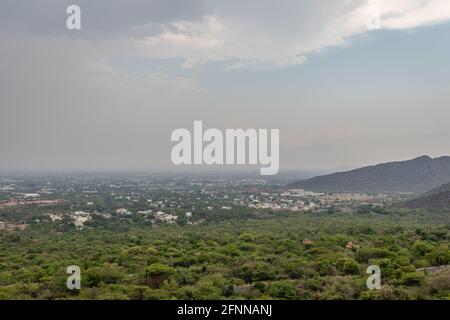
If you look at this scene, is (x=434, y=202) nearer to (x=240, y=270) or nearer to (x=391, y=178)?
(x=240, y=270)

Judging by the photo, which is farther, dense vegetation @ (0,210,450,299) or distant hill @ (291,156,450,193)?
distant hill @ (291,156,450,193)

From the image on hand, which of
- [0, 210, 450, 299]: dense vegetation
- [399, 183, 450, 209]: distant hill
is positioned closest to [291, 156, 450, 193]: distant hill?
[399, 183, 450, 209]: distant hill

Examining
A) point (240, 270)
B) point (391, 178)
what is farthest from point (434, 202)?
point (391, 178)

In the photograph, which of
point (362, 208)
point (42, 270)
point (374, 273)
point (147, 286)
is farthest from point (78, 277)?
point (362, 208)

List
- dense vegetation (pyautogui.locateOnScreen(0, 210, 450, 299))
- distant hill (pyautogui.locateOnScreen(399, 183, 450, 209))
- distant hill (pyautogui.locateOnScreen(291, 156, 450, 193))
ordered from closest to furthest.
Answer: dense vegetation (pyautogui.locateOnScreen(0, 210, 450, 299)) → distant hill (pyautogui.locateOnScreen(399, 183, 450, 209)) → distant hill (pyautogui.locateOnScreen(291, 156, 450, 193))

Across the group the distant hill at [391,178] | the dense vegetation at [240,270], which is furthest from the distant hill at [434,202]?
the distant hill at [391,178]

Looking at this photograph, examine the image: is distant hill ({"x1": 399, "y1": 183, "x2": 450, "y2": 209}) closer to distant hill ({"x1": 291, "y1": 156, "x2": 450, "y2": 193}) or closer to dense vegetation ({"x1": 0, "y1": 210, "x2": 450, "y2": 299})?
dense vegetation ({"x1": 0, "y1": 210, "x2": 450, "y2": 299})

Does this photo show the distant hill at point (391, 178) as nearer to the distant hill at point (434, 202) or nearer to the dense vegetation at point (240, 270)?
the distant hill at point (434, 202)

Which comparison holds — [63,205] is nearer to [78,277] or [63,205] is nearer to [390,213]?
[390,213]
